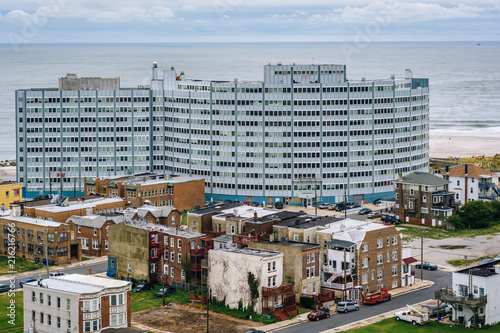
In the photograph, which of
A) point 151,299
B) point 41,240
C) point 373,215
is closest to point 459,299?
point 151,299

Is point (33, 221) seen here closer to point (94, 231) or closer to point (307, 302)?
point (94, 231)

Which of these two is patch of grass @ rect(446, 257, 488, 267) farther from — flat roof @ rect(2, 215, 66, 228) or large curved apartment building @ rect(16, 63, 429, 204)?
flat roof @ rect(2, 215, 66, 228)

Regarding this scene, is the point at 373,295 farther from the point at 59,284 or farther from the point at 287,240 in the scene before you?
the point at 59,284

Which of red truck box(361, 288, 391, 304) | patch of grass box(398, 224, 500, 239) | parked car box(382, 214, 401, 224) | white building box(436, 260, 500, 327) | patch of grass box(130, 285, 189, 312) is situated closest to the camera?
white building box(436, 260, 500, 327)

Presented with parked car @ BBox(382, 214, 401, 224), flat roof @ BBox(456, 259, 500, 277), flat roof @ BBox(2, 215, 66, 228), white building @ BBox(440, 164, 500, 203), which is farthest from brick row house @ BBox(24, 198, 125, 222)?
flat roof @ BBox(456, 259, 500, 277)

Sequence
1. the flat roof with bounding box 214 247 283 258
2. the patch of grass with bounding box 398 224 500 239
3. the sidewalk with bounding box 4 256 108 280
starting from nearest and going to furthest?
the flat roof with bounding box 214 247 283 258 < the sidewalk with bounding box 4 256 108 280 < the patch of grass with bounding box 398 224 500 239
